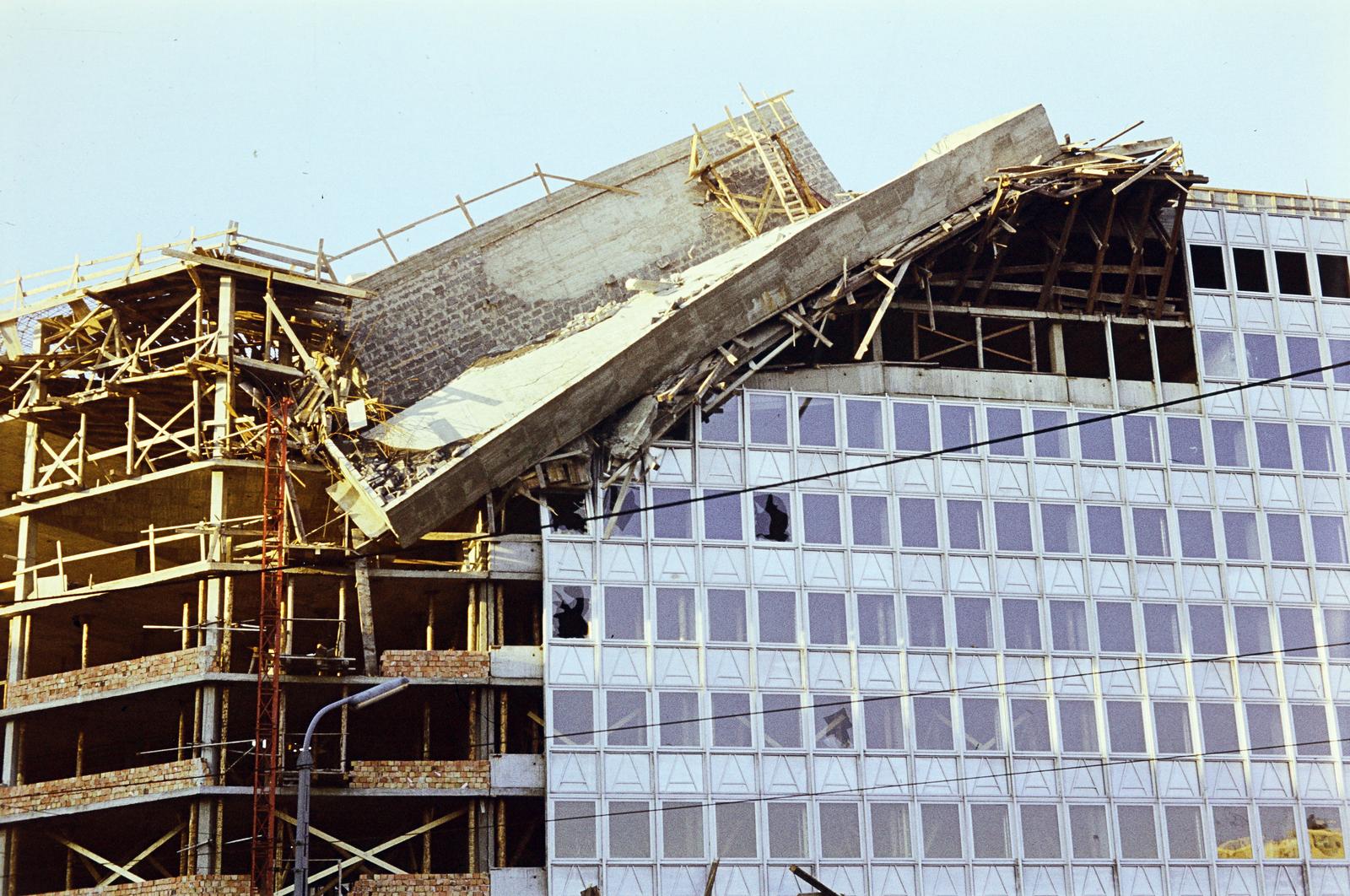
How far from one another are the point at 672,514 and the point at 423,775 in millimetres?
9140

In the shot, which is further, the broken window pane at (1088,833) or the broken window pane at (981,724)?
the broken window pane at (981,724)

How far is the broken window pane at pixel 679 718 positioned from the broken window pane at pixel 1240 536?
51.6ft

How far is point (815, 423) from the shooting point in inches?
1945

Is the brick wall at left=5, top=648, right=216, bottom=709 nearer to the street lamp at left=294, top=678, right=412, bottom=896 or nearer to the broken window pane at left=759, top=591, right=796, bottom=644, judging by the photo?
the street lamp at left=294, top=678, right=412, bottom=896

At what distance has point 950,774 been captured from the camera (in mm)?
46812

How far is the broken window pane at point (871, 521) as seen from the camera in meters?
48.6

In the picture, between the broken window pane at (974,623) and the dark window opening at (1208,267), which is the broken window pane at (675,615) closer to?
the broken window pane at (974,623)

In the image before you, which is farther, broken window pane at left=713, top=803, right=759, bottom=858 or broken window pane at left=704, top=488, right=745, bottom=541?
broken window pane at left=704, top=488, right=745, bottom=541

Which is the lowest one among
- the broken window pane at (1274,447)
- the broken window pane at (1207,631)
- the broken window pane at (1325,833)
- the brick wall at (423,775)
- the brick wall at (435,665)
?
the broken window pane at (1325,833)

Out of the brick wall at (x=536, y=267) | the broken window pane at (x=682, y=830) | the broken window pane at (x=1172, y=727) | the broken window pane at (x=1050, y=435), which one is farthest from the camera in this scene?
the brick wall at (x=536, y=267)

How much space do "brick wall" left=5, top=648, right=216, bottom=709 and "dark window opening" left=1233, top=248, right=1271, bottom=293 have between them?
100 ft

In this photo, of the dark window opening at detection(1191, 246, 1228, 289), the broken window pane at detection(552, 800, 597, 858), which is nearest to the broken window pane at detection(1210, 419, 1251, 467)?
the dark window opening at detection(1191, 246, 1228, 289)

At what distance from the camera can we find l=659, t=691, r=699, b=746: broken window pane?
4569 cm

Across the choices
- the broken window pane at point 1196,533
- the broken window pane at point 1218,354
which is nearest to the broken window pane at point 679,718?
Result: the broken window pane at point 1196,533
